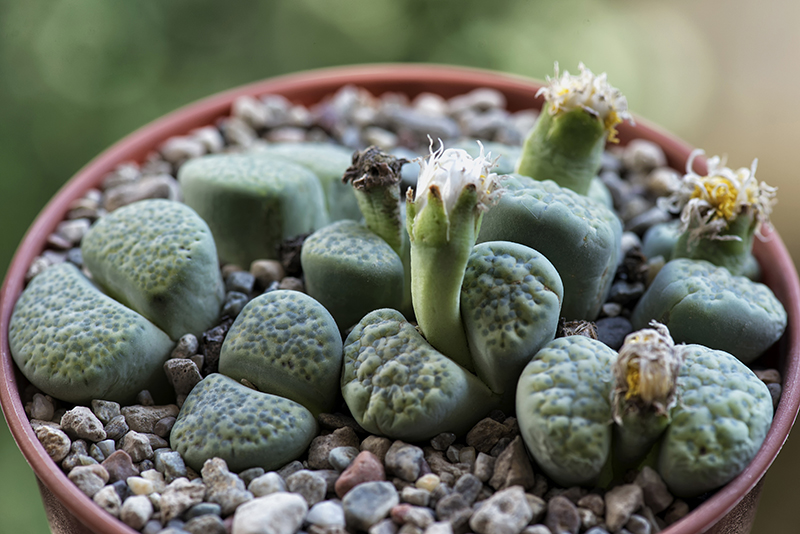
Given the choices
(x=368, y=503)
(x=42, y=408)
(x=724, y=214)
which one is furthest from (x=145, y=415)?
(x=724, y=214)

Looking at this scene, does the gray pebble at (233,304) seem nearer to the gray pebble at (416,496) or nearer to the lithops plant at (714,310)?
the gray pebble at (416,496)

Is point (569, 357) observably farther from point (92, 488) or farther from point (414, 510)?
point (92, 488)

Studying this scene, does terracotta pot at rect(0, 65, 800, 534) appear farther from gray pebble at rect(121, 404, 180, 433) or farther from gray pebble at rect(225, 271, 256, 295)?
gray pebble at rect(225, 271, 256, 295)

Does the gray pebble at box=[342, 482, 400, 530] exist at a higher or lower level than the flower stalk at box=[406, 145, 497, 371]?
lower

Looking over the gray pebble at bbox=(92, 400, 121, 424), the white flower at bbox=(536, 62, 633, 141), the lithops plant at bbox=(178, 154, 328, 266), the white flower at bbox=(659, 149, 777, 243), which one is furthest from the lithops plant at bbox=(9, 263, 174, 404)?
the white flower at bbox=(659, 149, 777, 243)

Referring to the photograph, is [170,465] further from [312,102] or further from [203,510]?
[312,102]

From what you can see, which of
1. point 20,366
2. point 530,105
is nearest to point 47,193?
point 20,366

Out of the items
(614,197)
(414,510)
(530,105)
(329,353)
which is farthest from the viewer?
(530,105)
